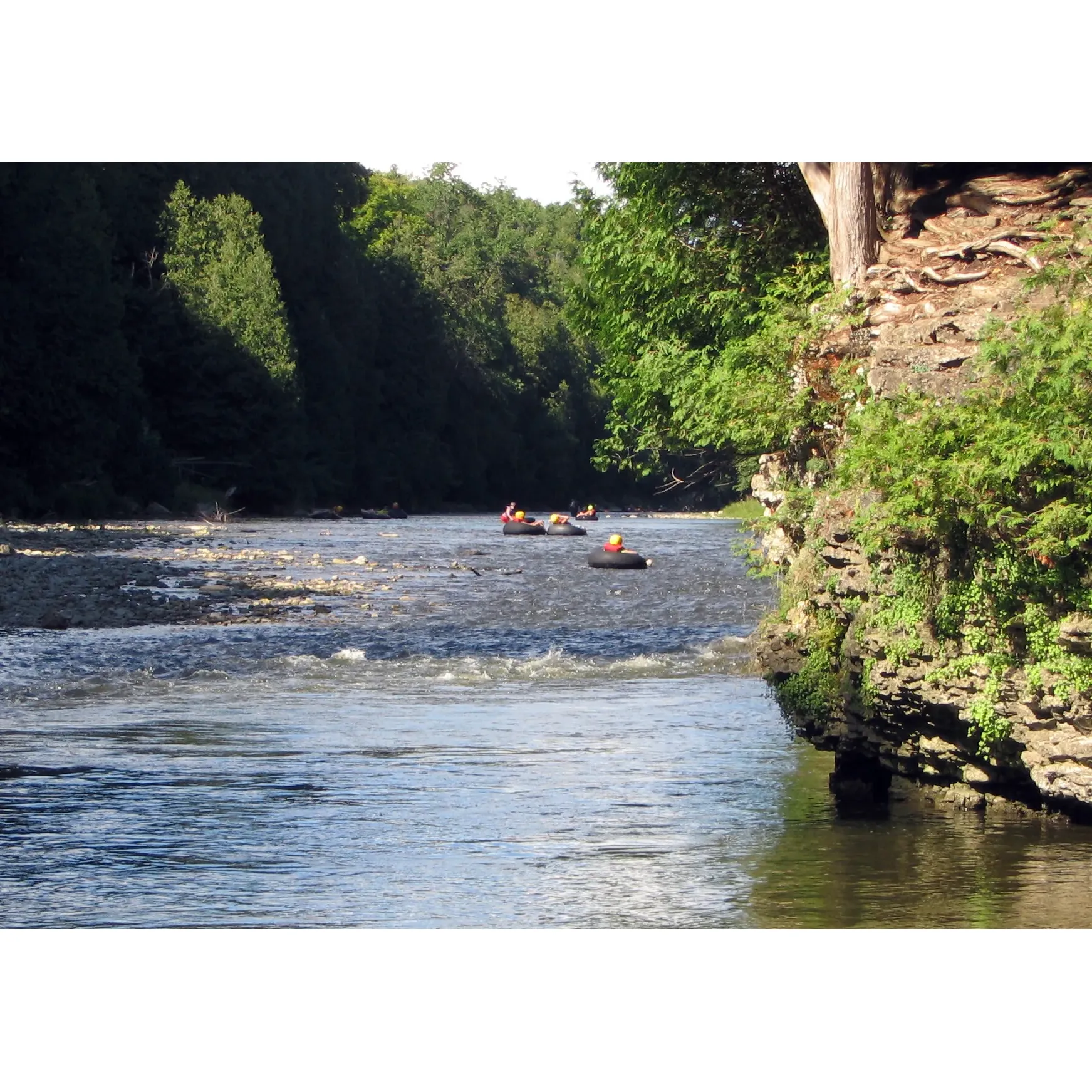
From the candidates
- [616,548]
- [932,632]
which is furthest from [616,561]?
[932,632]

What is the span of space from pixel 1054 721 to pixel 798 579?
2.91 metres

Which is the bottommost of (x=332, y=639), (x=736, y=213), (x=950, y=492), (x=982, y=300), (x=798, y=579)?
(x=332, y=639)

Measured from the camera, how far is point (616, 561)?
116ft

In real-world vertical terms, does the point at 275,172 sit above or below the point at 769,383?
above

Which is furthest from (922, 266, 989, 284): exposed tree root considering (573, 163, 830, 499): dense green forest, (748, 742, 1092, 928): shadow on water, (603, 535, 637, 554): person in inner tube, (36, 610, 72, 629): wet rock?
(603, 535, 637, 554): person in inner tube

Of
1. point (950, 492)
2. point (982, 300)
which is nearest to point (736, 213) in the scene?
point (982, 300)

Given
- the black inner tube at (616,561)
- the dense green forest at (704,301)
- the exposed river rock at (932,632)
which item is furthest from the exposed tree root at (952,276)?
the black inner tube at (616,561)

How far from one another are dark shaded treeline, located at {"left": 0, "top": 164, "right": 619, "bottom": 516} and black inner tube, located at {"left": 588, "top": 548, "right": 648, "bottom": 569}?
291 inches

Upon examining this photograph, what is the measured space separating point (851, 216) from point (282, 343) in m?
56.6

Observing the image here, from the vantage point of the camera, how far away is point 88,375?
52.7 metres

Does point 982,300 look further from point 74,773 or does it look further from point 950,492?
point 74,773

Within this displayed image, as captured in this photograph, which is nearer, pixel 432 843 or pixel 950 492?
pixel 950 492

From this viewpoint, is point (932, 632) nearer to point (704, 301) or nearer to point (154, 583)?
point (704, 301)

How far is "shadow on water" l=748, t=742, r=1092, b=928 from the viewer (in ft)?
25.1
